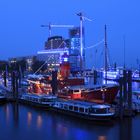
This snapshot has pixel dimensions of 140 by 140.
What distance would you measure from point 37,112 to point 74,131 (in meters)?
10.8

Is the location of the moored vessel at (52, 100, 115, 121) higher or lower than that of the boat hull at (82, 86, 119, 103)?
lower

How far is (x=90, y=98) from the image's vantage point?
4409 centimetres

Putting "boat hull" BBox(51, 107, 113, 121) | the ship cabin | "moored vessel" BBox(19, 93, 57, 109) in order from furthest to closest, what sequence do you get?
"moored vessel" BBox(19, 93, 57, 109), the ship cabin, "boat hull" BBox(51, 107, 113, 121)

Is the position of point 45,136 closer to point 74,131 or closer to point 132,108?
point 74,131

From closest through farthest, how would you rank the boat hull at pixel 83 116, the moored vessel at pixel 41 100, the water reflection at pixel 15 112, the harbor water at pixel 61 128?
the harbor water at pixel 61 128 < the boat hull at pixel 83 116 < the water reflection at pixel 15 112 < the moored vessel at pixel 41 100

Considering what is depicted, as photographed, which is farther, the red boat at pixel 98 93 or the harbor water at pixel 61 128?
the red boat at pixel 98 93

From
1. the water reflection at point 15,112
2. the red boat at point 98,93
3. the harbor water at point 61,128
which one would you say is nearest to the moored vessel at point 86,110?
the harbor water at point 61,128

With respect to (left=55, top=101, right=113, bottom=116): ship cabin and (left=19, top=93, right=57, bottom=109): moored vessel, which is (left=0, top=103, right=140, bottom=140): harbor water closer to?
(left=55, top=101, right=113, bottom=116): ship cabin

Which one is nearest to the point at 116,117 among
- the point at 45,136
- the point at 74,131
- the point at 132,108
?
the point at 132,108

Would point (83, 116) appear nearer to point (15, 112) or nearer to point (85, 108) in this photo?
point (85, 108)

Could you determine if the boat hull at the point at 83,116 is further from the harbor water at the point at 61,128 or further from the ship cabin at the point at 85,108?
the harbor water at the point at 61,128

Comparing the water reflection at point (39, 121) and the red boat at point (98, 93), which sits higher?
the red boat at point (98, 93)

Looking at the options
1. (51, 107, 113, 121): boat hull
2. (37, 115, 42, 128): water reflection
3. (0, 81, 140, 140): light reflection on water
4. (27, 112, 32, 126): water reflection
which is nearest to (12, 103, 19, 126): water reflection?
(0, 81, 140, 140): light reflection on water

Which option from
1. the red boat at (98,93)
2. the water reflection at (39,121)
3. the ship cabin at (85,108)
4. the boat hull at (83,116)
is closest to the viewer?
the boat hull at (83,116)
